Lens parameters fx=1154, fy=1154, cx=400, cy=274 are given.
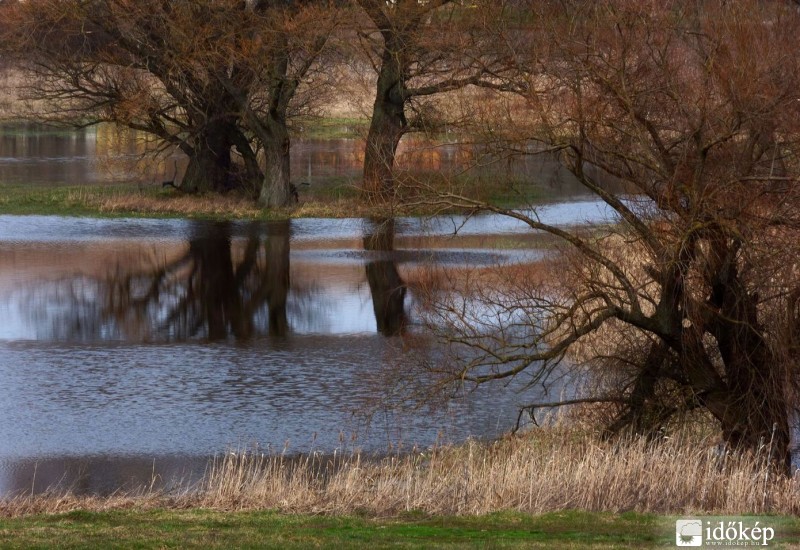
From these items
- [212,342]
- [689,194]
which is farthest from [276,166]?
[689,194]

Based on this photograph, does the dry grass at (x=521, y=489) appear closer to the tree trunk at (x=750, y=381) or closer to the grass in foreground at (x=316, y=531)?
the grass in foreground at (x=316, y=531)

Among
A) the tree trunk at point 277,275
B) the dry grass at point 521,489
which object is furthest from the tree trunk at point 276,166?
the dry grass at point 521,489

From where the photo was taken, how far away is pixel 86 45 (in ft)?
104

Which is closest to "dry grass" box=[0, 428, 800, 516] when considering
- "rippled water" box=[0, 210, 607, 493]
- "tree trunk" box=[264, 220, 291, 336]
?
"rippled water" box=[0, 210, 607, 493]

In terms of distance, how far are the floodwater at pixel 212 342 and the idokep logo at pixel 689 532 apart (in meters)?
4.01

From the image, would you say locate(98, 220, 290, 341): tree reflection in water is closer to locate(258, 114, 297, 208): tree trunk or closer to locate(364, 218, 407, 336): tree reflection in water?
locate(364, 218, 407, 336): tree reflection in water

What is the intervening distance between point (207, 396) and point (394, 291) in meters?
7.48

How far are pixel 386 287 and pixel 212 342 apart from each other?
508cm

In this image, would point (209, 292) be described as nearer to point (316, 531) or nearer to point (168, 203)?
point (168, 203)

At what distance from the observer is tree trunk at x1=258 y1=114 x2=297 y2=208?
32312 mm

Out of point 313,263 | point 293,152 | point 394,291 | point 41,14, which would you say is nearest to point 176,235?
point 313,263

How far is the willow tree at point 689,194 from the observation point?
36.2ft

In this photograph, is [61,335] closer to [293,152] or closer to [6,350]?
[6,350]

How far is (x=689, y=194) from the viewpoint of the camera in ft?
36.7
